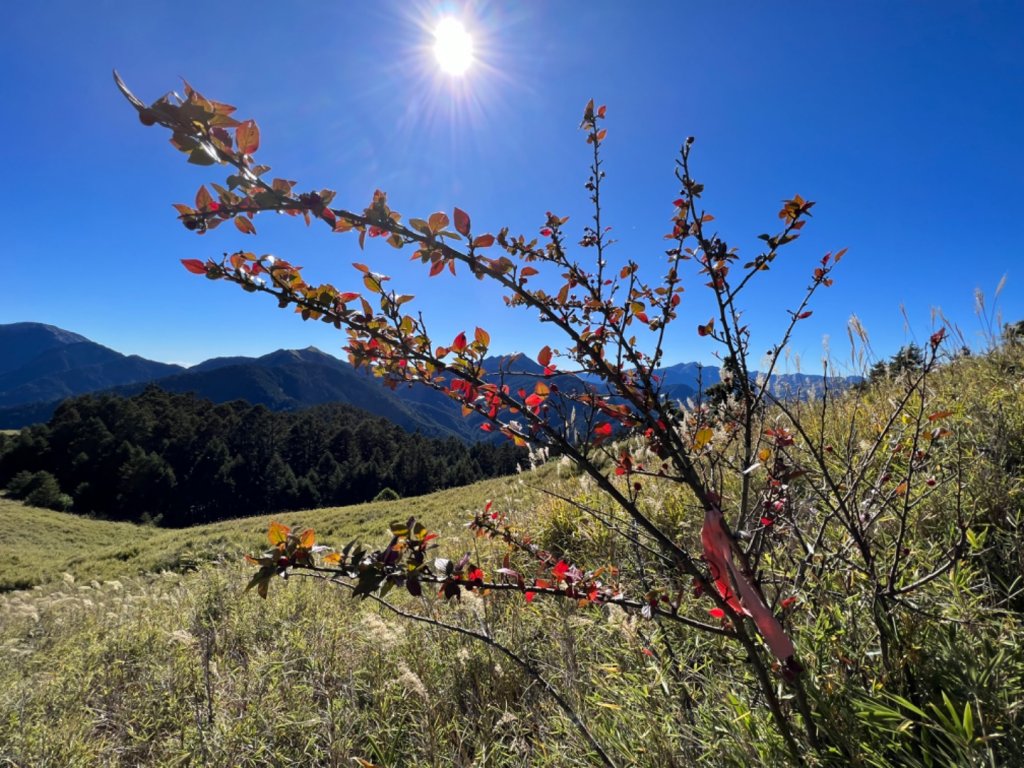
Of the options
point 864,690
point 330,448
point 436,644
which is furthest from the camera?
point 330,448

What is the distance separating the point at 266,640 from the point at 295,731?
1.61m

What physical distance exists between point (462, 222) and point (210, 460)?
81807 millimetres

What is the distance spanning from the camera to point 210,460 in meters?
68.9

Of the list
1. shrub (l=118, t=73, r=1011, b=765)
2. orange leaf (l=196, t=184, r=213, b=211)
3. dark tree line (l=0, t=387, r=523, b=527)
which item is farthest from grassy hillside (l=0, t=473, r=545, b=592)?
dark tree line (l=0, t=387, r=523, b=527)

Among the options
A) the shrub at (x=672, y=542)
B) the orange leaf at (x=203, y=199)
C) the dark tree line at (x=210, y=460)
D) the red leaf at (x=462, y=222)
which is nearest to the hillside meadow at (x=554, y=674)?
the shrub at (x=672, y=542)

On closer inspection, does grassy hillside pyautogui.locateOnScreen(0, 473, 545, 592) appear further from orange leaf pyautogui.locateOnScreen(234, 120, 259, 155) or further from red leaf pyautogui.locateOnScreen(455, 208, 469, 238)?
orange leaf pyautogui.locateOnScreen(234, 120, 259, 155)

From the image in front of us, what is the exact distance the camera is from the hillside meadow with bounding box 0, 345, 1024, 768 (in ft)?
5.52

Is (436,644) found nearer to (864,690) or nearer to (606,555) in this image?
(606,555)

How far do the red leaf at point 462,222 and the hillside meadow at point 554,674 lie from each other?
6.08 ft

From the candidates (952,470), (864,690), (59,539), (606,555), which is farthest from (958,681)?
(59,539)

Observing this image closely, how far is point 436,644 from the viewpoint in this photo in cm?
330

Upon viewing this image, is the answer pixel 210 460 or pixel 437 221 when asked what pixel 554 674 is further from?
pixel 210 460

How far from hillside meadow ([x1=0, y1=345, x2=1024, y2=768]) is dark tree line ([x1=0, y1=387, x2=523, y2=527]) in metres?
57.0

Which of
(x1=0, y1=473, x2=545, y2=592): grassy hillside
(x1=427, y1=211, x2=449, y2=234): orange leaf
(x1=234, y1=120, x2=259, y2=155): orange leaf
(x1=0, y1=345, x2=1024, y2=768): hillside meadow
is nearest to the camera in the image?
(x1=234, y1=120, x2=259, y2=155): orange leaf
